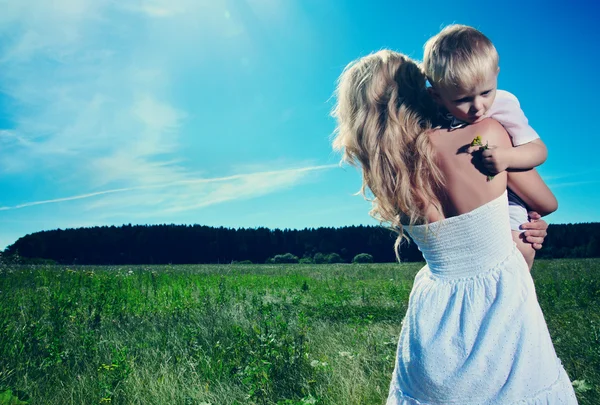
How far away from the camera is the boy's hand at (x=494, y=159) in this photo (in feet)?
5.05

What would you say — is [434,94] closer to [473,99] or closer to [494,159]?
[473,99]

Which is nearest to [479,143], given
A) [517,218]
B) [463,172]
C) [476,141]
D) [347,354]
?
[476,141]

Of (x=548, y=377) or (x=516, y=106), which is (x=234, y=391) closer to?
(x=548, y=377)

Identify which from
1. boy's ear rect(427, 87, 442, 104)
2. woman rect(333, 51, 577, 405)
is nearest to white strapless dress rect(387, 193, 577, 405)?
woman rect(333, 51, 577, 405)

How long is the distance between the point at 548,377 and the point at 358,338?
353 cm

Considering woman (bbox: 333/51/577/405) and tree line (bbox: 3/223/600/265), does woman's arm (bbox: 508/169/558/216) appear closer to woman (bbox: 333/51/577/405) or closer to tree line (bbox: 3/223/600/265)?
woman (bbox: 333/51/577/405)

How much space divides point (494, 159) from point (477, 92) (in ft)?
1.10

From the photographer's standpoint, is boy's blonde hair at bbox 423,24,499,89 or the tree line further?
the tree line

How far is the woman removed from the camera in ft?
5.13

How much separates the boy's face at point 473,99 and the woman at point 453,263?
0.08 metres

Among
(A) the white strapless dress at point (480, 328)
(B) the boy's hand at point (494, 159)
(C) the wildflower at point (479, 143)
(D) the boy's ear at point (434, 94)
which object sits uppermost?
(D) the boy's ear at point (434, 94)

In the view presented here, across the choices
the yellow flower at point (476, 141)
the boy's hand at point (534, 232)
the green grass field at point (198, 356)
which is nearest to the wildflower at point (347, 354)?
the green grass field at point (198, 356)

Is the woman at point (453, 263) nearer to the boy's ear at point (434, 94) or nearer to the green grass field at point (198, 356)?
the boy's ear at point (434, 94)

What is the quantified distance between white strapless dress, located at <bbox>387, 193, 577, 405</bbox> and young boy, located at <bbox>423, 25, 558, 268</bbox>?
0.25m
